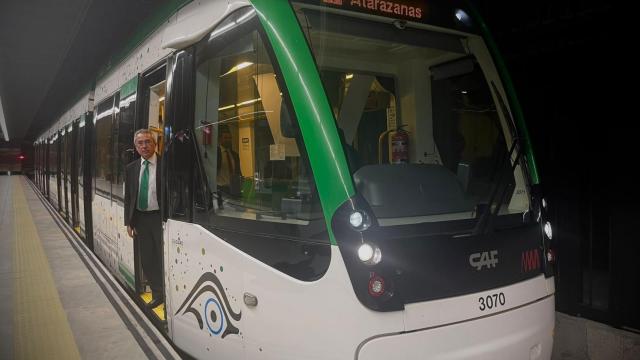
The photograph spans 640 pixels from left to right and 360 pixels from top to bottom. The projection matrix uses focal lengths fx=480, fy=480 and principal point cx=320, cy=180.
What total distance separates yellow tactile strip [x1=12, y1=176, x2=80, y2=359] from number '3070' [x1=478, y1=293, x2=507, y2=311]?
9.64ft

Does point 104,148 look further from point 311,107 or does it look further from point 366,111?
point 311,107

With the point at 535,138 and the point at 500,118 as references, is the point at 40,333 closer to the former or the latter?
the point at 500,118

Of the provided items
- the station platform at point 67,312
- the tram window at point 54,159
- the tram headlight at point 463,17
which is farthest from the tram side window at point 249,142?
the tram window at point 54,159

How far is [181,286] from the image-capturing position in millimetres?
3168

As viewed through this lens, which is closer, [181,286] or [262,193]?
[262,193]

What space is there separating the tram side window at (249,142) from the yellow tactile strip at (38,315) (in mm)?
1965

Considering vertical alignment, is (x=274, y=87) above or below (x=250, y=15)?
below

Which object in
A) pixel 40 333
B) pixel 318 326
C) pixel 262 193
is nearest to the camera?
pixel 318 326

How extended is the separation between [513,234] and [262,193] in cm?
134

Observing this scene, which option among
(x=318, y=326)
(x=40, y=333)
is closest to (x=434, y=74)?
(x=318, y=326)

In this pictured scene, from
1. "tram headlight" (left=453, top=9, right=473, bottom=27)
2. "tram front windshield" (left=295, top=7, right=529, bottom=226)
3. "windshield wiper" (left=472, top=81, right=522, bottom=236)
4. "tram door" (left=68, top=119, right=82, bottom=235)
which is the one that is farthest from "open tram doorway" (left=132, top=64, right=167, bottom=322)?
"tram door" (left=68, top=119, right=82, bottom=235)

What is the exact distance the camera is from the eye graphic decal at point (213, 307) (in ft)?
8.63

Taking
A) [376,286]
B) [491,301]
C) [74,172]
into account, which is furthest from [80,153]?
[491,301]

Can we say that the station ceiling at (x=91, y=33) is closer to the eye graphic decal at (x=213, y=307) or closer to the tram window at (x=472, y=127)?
the tram window at (x=472, y=127)
